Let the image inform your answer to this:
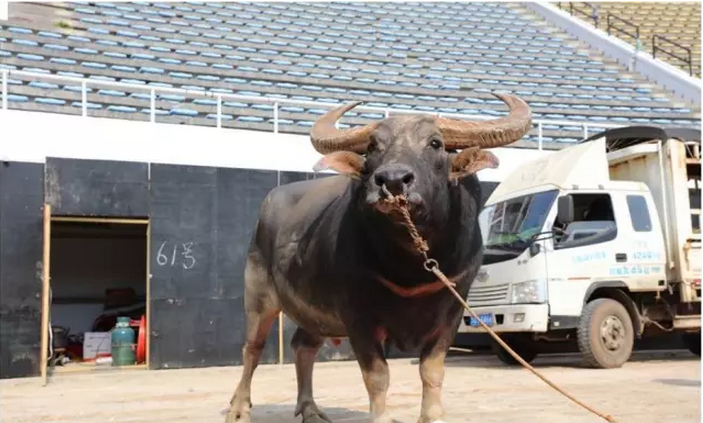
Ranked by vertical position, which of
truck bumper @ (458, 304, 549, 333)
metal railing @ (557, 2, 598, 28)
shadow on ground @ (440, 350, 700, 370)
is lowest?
shadow on ground @ (440, 350, 700, 370)

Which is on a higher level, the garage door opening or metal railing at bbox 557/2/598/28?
metal railing at bbox 557/2/598/28

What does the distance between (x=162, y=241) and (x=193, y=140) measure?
6.24 feet

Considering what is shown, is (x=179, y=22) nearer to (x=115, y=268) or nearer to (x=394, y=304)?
(x=115, y=268)

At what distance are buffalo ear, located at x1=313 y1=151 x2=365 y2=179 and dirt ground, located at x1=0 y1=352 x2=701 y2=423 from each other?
294cm

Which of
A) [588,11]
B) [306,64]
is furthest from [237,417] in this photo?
[588,11]

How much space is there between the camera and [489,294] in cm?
1338

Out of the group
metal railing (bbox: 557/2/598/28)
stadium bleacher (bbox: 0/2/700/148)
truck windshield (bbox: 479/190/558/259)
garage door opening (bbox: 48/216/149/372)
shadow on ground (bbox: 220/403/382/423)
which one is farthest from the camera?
metal railing (bbox: 557/2/598/28)

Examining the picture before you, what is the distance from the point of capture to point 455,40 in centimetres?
3084

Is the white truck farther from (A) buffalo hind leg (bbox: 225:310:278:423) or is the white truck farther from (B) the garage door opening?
(B) the garage door opening

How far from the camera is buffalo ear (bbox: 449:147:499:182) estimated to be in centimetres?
525

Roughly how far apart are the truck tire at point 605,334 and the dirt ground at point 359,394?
25 centimetres

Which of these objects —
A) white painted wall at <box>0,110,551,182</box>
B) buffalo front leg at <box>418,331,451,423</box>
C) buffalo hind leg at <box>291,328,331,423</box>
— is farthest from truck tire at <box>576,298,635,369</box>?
buffalo front leg at <box>418,331,451,423</box>

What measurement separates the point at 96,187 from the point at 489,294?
6.50 m

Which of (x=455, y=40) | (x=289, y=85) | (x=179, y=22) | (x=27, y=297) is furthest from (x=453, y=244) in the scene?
(x=455, y=40)
